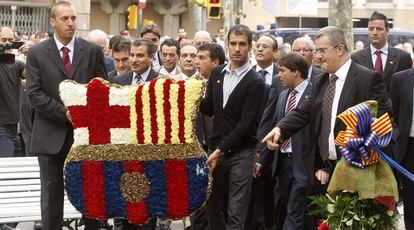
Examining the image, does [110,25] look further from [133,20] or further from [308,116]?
[308,116]

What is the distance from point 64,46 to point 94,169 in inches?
58.4

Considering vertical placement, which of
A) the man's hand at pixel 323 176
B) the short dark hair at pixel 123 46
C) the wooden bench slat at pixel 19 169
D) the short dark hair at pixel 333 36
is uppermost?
the short dark hair at pixel 333 36

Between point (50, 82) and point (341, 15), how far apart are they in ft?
36.6

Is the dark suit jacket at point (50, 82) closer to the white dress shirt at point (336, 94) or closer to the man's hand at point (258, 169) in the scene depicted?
the man's hand at point (258, 169)

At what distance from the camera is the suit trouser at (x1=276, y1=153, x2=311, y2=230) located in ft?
39.5

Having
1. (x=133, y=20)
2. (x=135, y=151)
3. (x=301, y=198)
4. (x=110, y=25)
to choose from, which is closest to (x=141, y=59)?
(x=135, y=151)

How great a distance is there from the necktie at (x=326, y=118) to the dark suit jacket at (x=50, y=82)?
2.35 m

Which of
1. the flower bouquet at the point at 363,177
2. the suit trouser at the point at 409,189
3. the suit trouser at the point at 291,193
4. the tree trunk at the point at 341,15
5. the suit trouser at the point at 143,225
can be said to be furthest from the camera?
the tree trunk at the point at 341,15

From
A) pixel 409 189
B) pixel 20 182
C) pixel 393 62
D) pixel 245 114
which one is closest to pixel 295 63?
pixel 245 114

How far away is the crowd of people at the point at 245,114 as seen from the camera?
31.7 feet

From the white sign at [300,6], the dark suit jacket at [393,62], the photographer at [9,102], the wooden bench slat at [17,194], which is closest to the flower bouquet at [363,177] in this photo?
the wooden bench slat at [17,194]

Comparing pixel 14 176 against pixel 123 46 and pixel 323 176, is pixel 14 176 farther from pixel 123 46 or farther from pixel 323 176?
pixel 323 176

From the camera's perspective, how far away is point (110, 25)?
48688mm

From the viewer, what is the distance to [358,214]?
8828mm
